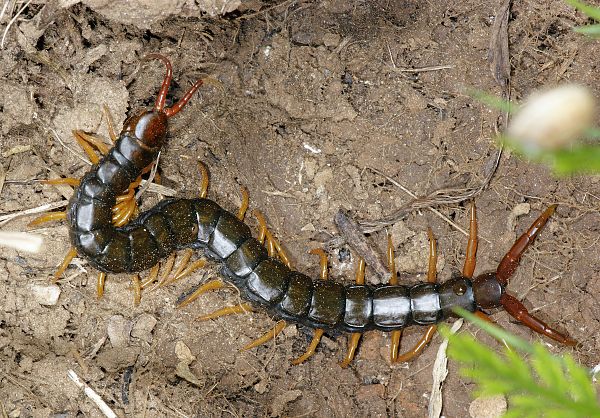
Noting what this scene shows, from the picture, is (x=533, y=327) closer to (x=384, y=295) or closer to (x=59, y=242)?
(x=384, y=295)

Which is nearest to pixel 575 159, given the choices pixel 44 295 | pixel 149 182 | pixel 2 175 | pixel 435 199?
pixel 435 199

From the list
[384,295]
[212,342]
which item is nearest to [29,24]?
[212,342]

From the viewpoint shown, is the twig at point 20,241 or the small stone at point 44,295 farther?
the small stone at point 44,295

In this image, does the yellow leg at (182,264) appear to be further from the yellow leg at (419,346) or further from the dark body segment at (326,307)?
the yellow leg at (419,346)

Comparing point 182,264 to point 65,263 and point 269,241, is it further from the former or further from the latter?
point 65,263

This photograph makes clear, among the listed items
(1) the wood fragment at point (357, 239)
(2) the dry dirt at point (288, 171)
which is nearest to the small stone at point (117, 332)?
(2) the dry dirt at point (288, 171)

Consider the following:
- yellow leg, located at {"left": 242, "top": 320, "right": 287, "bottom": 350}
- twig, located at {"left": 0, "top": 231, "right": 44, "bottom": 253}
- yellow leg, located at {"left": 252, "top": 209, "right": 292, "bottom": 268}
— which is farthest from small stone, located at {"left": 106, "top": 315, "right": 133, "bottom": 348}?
yellow leg, located at {"left": 252, "top": 209, "right": 292, "bottom": 268}
